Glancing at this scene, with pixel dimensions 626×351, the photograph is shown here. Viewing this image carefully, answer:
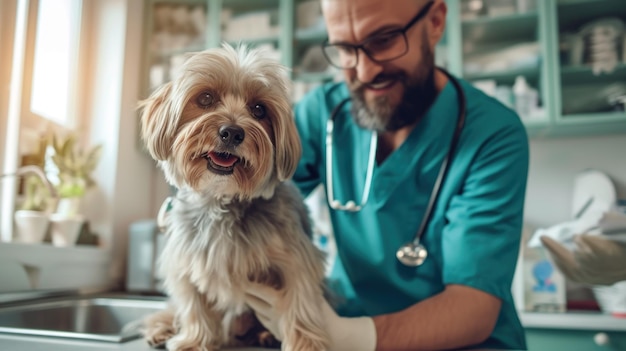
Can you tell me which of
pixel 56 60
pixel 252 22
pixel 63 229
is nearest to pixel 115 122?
pixel 56 60

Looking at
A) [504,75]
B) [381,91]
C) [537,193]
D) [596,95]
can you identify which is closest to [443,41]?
[504,75]

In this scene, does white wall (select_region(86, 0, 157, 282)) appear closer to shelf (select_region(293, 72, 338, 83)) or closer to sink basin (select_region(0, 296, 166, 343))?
sink basin (select_region(0, 296, 166, 343))

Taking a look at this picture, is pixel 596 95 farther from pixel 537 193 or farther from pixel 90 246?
pixel 90 246

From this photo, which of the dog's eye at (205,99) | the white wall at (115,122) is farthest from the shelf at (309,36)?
the dog's eye at (205,99)

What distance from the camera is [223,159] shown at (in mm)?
803

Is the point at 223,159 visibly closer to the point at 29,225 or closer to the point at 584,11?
the point at 29,225

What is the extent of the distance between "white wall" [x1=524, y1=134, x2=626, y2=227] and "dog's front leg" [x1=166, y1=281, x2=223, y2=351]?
1.89 metres

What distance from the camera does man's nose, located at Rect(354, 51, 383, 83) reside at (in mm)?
1188

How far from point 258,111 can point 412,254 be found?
498 mm

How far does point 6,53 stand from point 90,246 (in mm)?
861

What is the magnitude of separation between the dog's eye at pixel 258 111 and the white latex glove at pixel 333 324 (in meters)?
0.32

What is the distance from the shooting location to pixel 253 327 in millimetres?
1031

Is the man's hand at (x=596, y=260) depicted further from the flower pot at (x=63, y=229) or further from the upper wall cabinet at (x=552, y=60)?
the flower pot at (x=63, y=229)

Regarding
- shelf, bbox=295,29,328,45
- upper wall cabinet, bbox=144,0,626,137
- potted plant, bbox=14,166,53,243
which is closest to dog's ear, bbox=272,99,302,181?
potted plant, bbox=14,166,53,243
